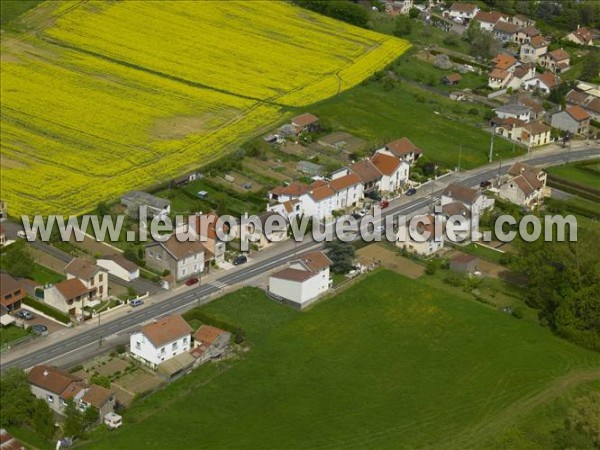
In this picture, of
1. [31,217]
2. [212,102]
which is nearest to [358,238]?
[31,217]

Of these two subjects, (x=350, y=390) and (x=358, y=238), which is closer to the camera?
(x=350, y=390)

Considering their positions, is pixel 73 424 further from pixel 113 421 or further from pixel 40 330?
pixel 40 330

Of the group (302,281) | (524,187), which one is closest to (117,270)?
(302,281)

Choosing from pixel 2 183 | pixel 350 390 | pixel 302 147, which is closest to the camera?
pixel 350 390

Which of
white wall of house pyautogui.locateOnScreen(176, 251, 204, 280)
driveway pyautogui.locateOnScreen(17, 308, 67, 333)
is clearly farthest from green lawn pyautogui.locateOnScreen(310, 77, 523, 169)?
driveway pyautogui.locateOnScreen(17, 308, 67, 333)

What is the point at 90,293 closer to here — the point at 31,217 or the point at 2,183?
the point at 31,217

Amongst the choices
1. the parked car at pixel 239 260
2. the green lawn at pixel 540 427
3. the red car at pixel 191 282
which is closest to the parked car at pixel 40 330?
the red car at pixel 191 282

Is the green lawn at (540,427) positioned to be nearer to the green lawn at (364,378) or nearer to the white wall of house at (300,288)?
the green lawn at (364,378)
